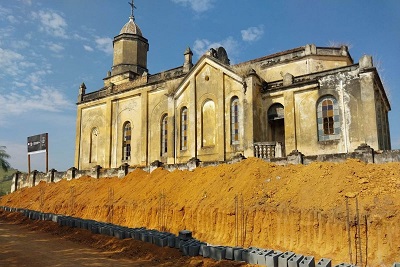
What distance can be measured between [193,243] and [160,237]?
1334 millimetres

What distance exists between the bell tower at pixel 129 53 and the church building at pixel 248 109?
8.28ft

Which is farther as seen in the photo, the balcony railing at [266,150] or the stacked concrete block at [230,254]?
the balcony railing at [266,150]

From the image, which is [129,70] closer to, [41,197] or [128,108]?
[128,108]

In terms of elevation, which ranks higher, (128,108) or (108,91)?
(108,91)

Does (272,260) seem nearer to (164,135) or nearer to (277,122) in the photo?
(277,122)

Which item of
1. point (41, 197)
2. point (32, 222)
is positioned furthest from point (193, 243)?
point (41, 197)

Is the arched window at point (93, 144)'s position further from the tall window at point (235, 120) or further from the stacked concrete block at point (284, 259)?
the stacked concrete block at point (284, 259)

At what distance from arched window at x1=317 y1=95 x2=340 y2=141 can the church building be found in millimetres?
54

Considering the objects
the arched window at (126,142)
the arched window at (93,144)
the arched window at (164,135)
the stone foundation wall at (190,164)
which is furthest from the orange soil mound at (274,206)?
the arched window at (93,144)

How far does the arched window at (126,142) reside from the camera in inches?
1076

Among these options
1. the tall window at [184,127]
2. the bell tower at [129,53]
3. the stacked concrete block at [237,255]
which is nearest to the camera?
the stacked concrete block at [237,255]

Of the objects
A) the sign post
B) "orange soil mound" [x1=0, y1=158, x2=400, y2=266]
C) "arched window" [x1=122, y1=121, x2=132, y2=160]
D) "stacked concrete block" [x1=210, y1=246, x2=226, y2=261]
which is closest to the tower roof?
"arched window" [x1=122, y1=121, x2=132, y2=160]

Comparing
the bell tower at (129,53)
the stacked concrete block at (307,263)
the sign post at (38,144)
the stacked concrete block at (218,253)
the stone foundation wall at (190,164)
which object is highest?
the bell tower at (129,53)

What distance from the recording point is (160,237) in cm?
1025
